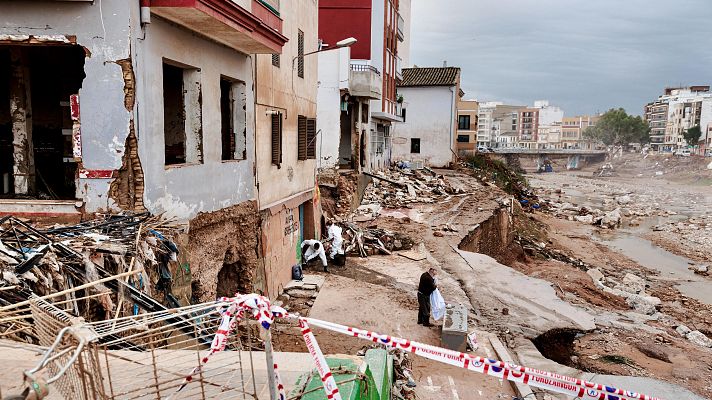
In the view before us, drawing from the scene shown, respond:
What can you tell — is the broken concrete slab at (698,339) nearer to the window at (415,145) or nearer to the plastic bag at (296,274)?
the plastic bag at (296,274)

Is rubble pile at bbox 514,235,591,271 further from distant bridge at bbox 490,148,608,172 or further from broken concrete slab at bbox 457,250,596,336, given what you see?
distant bridge at bbox 490,148,608,172

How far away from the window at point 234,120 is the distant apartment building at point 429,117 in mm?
33570

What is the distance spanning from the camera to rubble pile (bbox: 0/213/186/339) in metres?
5.05

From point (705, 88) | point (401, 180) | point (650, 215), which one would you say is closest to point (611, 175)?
point (650, 215)

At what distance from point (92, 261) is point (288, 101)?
8.79 metres

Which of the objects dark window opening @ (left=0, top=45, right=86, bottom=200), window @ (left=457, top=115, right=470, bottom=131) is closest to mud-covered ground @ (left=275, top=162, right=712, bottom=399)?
dark window opening @ (left=0, top=45, right=86, bottom=200)

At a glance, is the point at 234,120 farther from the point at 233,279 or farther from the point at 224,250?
the point at 233,279

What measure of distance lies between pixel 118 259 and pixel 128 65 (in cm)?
260

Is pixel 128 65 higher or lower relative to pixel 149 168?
higher

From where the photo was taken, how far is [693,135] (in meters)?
94.2

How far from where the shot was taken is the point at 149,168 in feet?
23.8

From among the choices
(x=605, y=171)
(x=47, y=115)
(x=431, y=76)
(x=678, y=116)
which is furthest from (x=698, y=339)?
(x=678, y=116)

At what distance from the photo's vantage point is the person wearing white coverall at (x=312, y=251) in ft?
52.3

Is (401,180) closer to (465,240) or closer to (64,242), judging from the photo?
(465,240)
